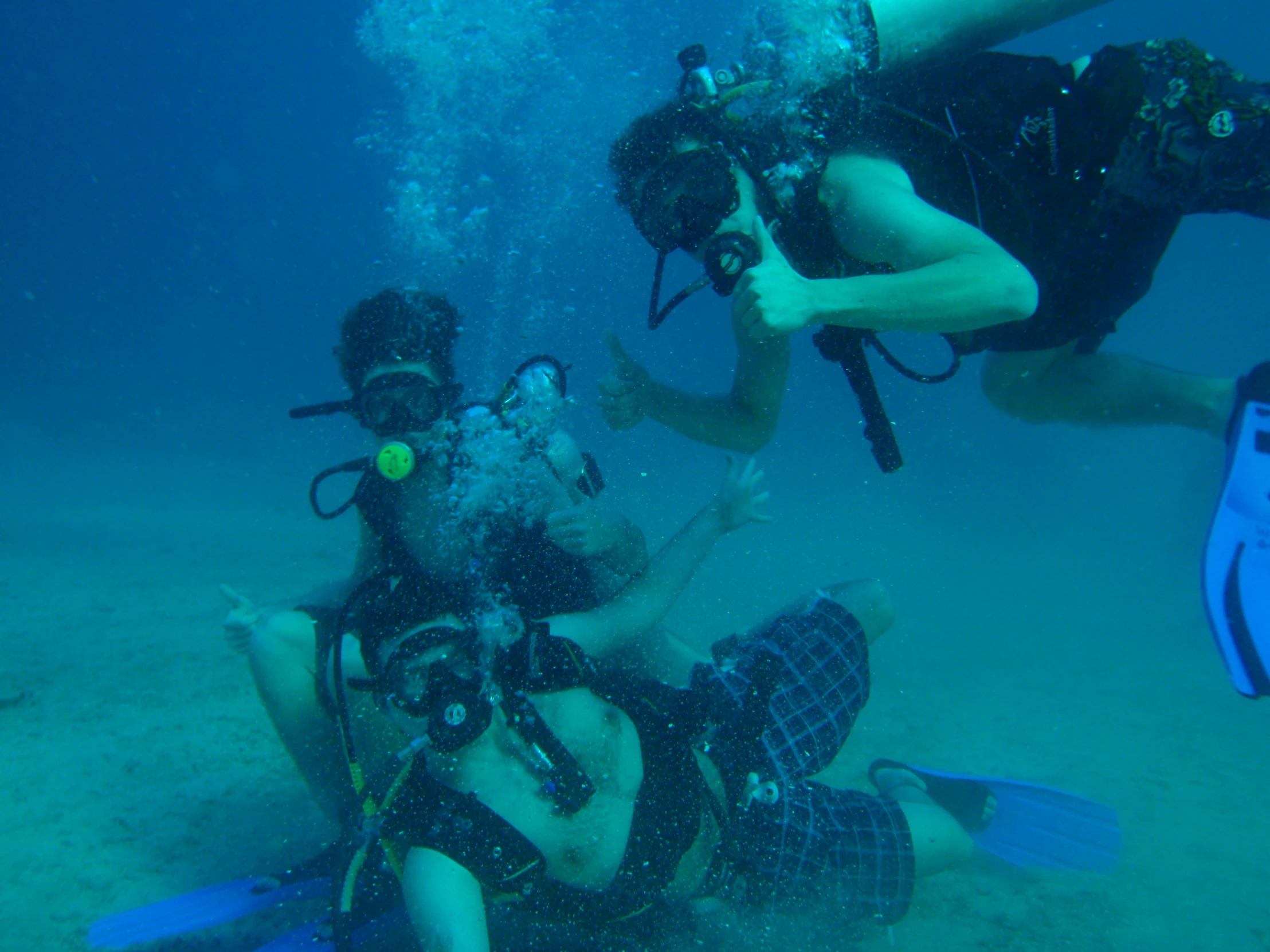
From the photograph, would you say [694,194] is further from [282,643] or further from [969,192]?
[282,643]

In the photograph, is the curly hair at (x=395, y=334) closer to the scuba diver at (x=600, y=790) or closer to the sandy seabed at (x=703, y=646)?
the scuba diver at (x=600, y=790)

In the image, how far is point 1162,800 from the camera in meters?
4.11

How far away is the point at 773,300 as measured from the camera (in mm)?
1685

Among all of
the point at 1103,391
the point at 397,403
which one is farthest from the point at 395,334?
the point at 1103,391

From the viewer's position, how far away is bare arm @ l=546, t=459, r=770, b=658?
281 cm

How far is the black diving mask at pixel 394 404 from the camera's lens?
3205 mm

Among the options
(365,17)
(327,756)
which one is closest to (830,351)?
(327,756)

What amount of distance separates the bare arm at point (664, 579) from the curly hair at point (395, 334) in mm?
1503

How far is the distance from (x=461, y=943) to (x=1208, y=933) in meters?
3.33

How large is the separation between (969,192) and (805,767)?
2.42 m

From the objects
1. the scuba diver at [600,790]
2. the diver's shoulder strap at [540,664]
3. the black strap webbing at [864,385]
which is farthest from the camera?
the black strap webbing at [864,385]

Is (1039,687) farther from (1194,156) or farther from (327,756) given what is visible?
(327,756)

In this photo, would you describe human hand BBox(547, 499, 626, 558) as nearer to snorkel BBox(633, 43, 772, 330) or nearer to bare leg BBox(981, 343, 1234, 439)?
snorkel BBox(633, 43, 772, 330)

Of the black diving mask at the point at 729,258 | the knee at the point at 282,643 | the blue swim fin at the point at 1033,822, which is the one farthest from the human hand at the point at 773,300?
the blue swim fin at the point at 1033,822
